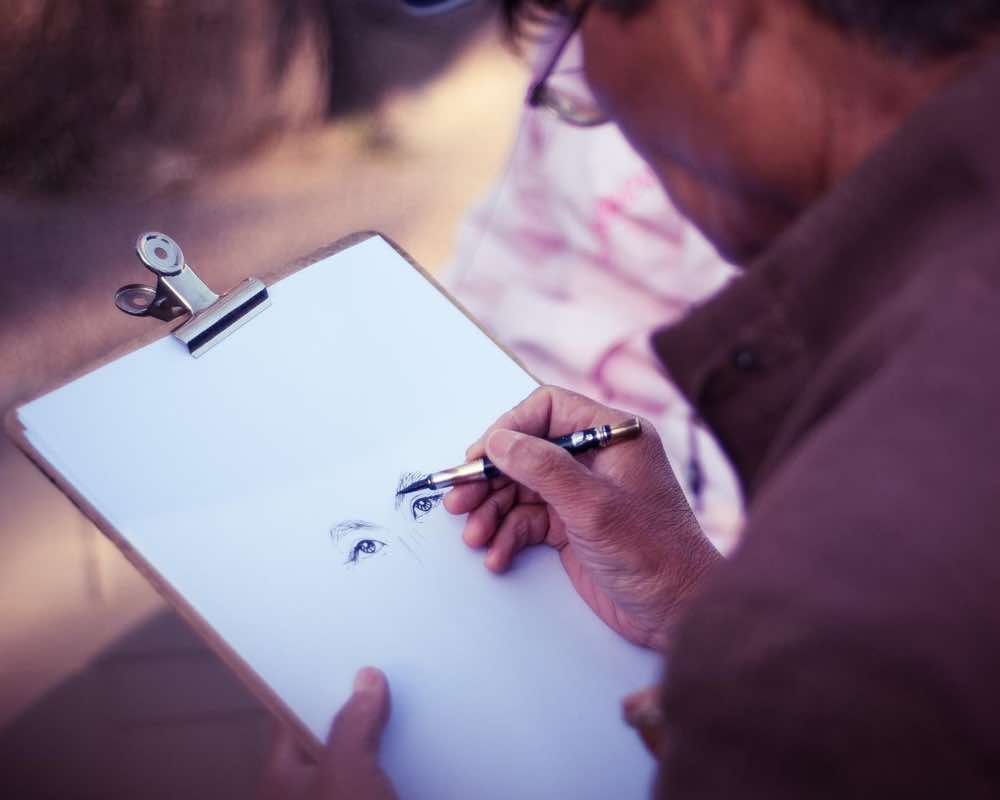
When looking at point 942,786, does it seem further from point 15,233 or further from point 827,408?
point 15,233

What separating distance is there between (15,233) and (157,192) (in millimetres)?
330

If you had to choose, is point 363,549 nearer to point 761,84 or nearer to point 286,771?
point 286,771

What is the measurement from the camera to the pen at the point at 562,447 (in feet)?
3.01

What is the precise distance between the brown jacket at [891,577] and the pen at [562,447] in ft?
1.23

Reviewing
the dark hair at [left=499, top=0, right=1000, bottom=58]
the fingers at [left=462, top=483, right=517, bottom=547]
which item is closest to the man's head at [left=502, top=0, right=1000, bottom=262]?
the dark hair at [left=499, top=0, right=1000, bottom=58]

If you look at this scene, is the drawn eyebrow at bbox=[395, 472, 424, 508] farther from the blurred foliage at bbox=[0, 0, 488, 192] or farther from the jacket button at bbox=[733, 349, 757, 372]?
the blurred foliage at bbox=[0, 0, 488, 192]

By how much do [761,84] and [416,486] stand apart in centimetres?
51

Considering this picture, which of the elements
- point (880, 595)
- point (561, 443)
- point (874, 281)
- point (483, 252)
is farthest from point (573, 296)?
point (880, 595)

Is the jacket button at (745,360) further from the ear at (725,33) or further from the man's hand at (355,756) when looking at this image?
the man's hand at (355,756)

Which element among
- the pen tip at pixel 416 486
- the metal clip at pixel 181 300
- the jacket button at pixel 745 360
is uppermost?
the metal clip at pixel 181 300

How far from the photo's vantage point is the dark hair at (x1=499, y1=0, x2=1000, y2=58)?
57 centimetres

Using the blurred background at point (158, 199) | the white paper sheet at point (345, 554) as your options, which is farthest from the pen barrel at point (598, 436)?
the blurred background at point (158, 199)

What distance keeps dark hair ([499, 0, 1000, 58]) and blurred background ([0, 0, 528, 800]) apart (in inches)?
53.2

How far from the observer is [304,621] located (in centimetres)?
84
